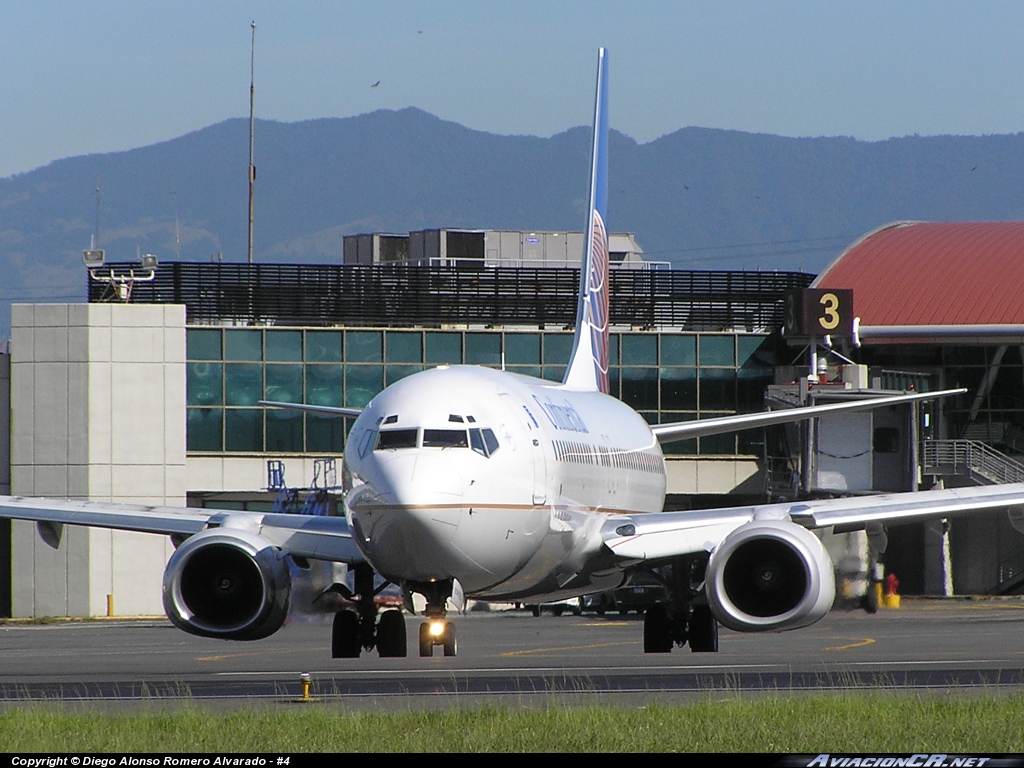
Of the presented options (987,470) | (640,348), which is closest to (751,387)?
(640,348)

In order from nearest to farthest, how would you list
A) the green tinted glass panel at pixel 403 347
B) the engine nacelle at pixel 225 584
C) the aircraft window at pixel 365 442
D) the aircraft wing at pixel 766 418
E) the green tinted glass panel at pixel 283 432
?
1. the aircraft window at pixel 365 442
2. the engine nacelle at pixel 225 584
3. the aircraft wing at pixel 766 418
4. the green tinted glass panel at pixel 283 432
5. the green tinted glass panel at pixel 403 347

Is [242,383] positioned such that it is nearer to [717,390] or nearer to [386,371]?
[386,371]

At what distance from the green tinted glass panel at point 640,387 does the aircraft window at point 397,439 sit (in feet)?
154

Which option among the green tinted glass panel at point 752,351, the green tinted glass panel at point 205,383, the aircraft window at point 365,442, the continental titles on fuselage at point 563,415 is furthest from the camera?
the green tinted glass panel at point 752,351

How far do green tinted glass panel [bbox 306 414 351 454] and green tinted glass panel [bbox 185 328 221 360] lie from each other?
4.40m


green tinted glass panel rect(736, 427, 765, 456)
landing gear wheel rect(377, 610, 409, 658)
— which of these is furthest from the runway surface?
green tinted glass panel rect(736, 427, 765, 456)

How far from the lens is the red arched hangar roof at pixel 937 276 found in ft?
236

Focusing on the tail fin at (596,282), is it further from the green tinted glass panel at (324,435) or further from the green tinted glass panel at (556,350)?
the green tinted glass panel at (324,435)

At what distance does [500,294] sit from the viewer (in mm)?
76188

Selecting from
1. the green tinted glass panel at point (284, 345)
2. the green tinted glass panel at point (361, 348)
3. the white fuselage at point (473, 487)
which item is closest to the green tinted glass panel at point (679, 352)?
the green tinted glass panel at point (361, 348)

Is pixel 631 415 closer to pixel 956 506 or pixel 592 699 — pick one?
pixel 956 506

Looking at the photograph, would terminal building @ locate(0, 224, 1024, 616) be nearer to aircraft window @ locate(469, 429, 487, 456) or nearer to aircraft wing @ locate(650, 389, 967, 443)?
aircraft wing @ locate(650, 389, 967, 443)

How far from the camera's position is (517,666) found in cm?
3033

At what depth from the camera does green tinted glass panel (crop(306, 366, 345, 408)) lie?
6788 cm
